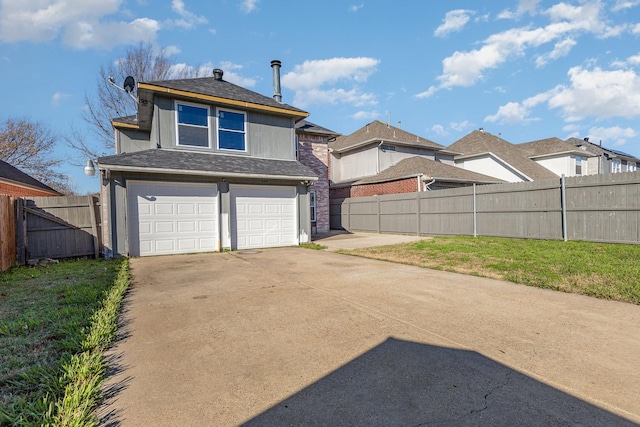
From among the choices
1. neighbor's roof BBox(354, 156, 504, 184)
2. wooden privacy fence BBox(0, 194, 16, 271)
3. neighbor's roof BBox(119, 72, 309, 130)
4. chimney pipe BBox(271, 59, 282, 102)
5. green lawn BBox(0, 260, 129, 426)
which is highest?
chimney pipe BBox(271, 59, 282, 102)

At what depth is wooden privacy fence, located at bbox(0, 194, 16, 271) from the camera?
7.41m

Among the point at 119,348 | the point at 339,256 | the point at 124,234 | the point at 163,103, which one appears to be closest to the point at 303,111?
the point at 163,103

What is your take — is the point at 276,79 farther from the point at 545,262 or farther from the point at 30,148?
the point at 30,148

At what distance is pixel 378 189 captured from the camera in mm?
19094

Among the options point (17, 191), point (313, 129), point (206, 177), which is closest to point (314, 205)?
point (313, 129)

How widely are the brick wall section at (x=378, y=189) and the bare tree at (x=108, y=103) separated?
15.0m

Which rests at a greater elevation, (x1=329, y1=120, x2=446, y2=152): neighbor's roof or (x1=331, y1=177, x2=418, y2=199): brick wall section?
(x1=329, y1=120, x2=446, y2=152): neighbor's roof

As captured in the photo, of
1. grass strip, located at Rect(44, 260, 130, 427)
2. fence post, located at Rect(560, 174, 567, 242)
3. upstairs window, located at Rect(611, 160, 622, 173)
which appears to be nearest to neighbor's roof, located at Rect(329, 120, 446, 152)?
fence post, located at Rect(560, 174, 567, 242)

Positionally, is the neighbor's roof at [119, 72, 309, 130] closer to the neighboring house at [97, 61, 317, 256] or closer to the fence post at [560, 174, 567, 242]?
the neighboring house at [97, 61, 317, 256]

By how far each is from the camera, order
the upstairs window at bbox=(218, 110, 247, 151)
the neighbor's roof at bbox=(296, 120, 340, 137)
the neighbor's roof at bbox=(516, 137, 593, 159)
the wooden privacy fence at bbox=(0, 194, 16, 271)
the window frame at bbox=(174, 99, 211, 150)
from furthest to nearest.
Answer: the neighbor's roof at bbox=(516, 137, 593, 159)
the neighbor's roof at bbox=(296, 120, 340, 137)
the upstairs window at bbox=(218, 110, 247, 151)
the window frame at bbox=(174, 99, 211, 150)
the wooden privacy fence at bbox=(0, 194, 16, 271)

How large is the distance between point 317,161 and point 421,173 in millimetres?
5800

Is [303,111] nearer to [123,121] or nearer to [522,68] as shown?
[123,121]

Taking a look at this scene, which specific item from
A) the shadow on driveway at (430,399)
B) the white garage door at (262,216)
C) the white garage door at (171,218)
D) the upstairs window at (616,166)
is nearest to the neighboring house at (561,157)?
the upstairs window at (616,166)

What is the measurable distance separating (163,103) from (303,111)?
209 inches
